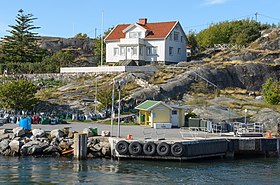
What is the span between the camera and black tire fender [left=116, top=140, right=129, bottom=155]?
31.1m

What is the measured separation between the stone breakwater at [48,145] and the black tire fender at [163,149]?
3517 millimetres

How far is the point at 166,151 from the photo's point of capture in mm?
30703

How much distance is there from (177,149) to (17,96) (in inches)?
812

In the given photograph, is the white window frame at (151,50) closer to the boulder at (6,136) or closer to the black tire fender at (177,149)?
the boulder at (6,136)

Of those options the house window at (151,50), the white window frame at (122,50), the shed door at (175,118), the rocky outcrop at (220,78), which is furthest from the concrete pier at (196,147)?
the white window frame at (122,50)

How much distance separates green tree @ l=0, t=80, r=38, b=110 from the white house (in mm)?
21636

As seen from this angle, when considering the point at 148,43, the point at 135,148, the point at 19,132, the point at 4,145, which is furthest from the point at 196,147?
the point at 148,43

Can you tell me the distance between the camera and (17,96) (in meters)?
45.5

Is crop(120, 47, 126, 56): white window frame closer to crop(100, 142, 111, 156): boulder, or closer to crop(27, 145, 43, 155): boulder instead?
crop(100, 142, 111, 156): boulder

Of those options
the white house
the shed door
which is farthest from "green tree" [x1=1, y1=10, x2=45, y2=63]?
the shed door

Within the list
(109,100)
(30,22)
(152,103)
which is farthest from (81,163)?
(30,22)

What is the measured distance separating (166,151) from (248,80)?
3476cm

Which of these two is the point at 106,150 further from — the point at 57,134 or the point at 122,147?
the point at 57,134

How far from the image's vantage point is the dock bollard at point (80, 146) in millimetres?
31156
